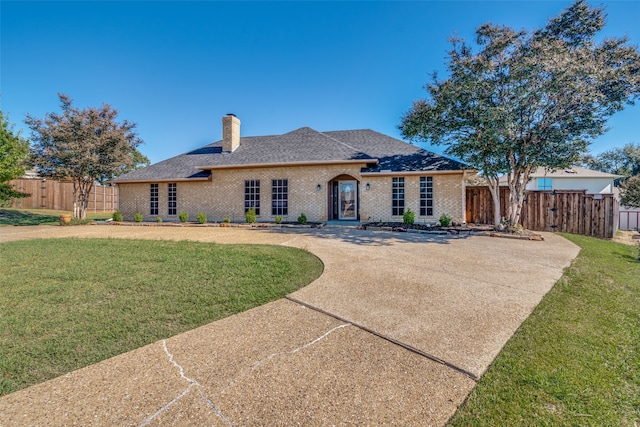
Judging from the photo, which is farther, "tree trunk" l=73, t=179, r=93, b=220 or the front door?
"tree trunk" l=73, t=179, r=93, b=220

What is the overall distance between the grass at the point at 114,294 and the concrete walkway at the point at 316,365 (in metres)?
0.36

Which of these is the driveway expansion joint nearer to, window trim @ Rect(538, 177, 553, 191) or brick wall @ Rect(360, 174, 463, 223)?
brick wall @ Rect(360, 174, 463, 223)

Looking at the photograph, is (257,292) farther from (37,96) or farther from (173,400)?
(37,96)

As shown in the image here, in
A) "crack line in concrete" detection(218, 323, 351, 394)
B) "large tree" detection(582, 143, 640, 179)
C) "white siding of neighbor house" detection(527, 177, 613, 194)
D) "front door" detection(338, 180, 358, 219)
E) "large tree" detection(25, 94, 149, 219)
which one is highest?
"large tree" detection(582, 143, 640, 179)

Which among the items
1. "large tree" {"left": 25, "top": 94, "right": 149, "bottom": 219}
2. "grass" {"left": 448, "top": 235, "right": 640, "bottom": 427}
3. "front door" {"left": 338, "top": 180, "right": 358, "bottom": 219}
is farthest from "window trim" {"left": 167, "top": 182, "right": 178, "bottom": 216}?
"grass" {"left": 448, "top": 235, "right": 640, "bottom": 427}

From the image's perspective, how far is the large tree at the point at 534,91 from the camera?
31.2 feet

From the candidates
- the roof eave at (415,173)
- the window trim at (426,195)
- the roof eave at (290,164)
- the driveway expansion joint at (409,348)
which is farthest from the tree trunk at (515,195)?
the driveway expansion joint at (409,348)

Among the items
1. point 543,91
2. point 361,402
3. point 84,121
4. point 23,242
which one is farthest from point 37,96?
point 543,91

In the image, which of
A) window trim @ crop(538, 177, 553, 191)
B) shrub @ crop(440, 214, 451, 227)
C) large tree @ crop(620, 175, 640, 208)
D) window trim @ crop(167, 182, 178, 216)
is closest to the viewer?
shrub @ crop(440, 214, 451, 227)

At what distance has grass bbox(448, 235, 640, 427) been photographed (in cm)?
219

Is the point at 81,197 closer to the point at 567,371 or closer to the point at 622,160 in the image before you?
the point at 567,371

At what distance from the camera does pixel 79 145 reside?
16094 mm

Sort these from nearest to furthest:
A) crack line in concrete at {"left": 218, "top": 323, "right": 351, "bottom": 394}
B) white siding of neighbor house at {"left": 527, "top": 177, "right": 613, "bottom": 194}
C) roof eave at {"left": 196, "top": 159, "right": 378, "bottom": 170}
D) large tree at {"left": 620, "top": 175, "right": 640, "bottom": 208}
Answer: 1. crack line in concrete at {"left": 218, "top": 323, "right": 351, "bottom": 394}
2. roof eave at {"left": 196, "top": 159, "right": 378, "bottom": 170}
3. large tree at {"left": 620, "top": 175, "right": 640, "bottom": 208}
4. white siding of neighbor house at {"left": 527, "top": 177, "right": 613, "bottom": 194}

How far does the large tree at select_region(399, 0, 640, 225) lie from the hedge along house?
2386mm
